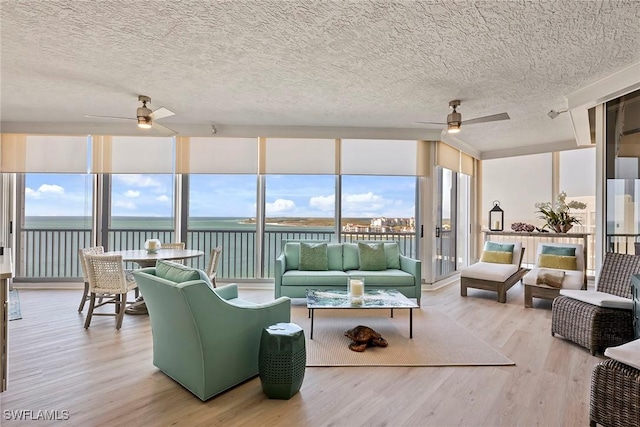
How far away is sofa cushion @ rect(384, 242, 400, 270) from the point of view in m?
4.77

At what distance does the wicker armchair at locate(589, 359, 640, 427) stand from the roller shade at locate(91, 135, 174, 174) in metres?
5.45

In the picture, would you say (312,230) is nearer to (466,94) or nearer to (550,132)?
(466,94)

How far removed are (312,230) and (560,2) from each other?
475 centimetres

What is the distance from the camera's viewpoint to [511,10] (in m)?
2.17

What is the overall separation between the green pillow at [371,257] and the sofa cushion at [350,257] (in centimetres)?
9

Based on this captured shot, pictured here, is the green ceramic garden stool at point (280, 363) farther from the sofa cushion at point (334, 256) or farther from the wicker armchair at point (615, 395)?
the sofa cushion at point (334, 256)

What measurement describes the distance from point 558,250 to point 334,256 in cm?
330

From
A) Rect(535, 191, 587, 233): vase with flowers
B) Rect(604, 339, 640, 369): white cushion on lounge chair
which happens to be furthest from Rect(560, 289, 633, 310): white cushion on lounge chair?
Rect(535, 191, 587, 233): vase with flowers

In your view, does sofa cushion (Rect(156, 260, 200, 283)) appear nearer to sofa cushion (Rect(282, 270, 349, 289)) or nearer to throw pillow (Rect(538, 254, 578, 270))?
sofa cushion (Rect(282, 270, 349, 289))

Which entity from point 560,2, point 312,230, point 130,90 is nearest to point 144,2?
point 130,90

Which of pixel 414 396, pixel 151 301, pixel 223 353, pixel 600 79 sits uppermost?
pixel 600 79

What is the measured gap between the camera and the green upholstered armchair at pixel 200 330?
6.73ft

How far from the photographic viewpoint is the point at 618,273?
10.6 ft

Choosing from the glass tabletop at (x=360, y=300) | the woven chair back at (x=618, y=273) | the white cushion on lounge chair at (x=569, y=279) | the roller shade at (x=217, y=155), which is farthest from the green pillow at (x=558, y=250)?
the roller shade at (x=217, y=155)
